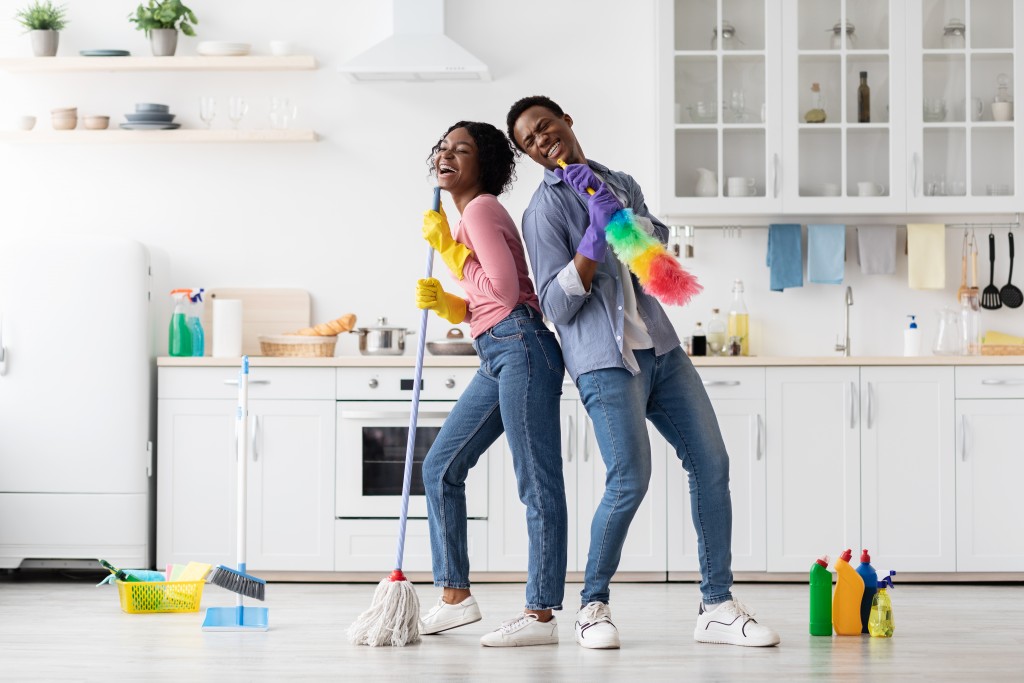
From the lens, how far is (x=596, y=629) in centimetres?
268

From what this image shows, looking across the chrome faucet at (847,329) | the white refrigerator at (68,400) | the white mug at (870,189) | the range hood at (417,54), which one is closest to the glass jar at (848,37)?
the white mug at (870,189)

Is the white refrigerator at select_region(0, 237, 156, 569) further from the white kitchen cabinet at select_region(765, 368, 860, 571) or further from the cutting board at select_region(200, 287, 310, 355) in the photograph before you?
the white kitchen cabinet at select_region(765, 368, 860, 571)

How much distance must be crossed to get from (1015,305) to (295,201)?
2.86 metres

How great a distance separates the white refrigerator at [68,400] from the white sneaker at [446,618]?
1.54 metres

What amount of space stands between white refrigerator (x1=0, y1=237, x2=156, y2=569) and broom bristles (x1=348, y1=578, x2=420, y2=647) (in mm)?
1542

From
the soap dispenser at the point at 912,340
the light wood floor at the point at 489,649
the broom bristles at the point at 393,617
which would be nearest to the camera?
the light wood floor at the point at 489,649

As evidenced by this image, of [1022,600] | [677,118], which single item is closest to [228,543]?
[677,118]

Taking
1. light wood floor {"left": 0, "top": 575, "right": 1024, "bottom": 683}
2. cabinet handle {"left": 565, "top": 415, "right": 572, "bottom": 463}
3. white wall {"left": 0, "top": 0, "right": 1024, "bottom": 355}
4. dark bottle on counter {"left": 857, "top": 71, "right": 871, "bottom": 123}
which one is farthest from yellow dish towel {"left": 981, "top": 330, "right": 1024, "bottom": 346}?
cabinet handle {"left": 565, "top": 415, "right": 572, "bottom": 463}

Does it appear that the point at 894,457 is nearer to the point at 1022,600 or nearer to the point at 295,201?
the point at 1022,600

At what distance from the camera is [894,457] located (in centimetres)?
389

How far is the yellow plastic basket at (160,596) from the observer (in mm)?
3295

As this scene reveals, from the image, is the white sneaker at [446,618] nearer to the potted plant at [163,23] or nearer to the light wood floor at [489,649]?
the light wood floor at [489,649]

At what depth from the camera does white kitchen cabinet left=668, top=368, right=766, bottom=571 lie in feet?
12.7

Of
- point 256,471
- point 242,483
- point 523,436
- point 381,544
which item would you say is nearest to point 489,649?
point 523,436
